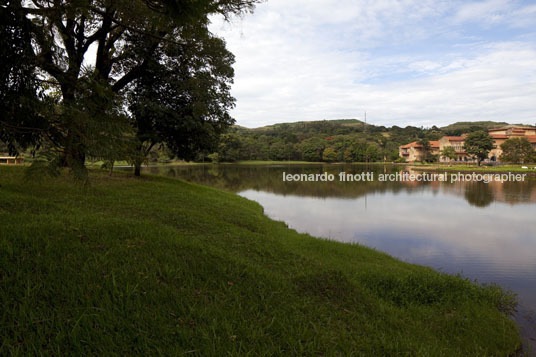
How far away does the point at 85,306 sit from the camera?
2.88 metres

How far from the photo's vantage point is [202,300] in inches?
132

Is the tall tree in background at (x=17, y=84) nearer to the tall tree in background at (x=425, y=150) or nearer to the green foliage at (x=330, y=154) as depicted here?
the tall tree in background at (x=425, y=150)

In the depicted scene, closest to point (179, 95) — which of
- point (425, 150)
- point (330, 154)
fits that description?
point (330, 154)

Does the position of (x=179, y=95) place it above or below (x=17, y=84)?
above

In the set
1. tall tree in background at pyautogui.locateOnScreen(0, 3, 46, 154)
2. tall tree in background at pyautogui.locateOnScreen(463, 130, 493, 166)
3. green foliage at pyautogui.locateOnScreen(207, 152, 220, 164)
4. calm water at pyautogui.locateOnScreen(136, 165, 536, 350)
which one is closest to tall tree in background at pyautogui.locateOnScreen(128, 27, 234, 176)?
calm water at pyautogui.locateOnScreen(136, 165, 536, 350)

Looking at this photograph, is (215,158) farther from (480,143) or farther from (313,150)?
(480,143)

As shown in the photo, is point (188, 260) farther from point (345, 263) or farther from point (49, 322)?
point (345, 263)

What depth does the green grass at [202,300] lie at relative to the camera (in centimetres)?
267

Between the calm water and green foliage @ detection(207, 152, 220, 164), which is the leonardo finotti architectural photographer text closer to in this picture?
the calm water

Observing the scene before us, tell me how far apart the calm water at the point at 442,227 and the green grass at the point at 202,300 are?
1794mm

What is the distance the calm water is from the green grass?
1.79 m

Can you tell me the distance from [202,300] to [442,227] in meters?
12.8

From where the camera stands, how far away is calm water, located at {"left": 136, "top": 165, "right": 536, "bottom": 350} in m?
7.94

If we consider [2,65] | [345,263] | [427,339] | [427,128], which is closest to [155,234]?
[2,65]
